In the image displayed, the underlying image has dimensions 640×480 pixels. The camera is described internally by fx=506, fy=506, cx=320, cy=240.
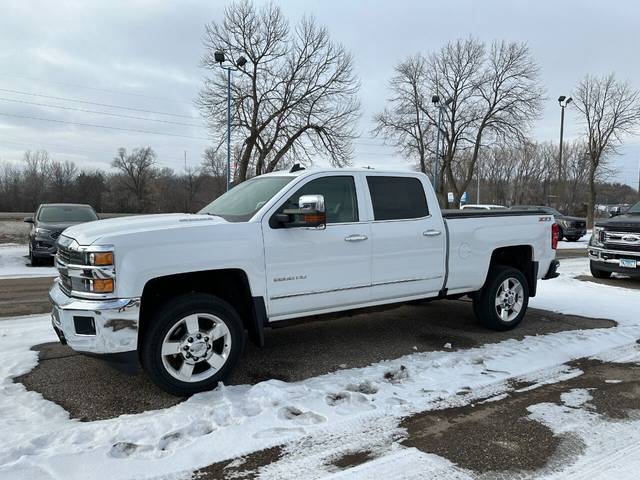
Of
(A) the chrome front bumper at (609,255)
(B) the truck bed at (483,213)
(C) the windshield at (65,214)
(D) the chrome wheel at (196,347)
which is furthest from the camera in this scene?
(C) the windshield at (65,214)

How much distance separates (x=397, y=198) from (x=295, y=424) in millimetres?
2714

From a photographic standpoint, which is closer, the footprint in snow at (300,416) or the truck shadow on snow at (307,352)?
the footprint in snow at (300,416)

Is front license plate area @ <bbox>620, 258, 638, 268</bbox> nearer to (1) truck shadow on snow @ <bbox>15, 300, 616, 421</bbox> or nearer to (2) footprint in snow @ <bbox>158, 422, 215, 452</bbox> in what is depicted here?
(1) truck shadow on snow @ <bbox>15, 300, 616, 421</bbox>

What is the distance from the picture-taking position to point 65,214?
14.2 metres

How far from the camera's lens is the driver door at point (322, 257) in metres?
4.49

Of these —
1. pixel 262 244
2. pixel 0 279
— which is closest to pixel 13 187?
pixel 0 279

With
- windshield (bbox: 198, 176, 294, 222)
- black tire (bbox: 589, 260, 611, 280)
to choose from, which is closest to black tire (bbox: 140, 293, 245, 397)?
windshield (bbox: 198, 176, 294, 222)

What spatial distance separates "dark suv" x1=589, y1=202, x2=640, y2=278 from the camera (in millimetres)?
10375

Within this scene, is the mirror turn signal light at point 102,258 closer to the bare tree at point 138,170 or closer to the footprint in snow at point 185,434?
the footprint in snow at point 185,434

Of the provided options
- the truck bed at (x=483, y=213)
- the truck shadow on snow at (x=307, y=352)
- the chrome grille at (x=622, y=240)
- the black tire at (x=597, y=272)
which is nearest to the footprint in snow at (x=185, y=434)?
the truck shadow on snow at (x=307, y=352)

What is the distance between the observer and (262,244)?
4.39 meters

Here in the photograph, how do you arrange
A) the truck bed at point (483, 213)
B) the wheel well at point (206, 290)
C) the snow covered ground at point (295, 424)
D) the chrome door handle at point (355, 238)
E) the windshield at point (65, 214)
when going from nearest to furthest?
the snow covered ground at point (295, 424) → the wheel well at point (206, 290) → the chrome door handle at point (355, 238) → the truck bed at point (483, 213) → the windshield at point (65, 214)

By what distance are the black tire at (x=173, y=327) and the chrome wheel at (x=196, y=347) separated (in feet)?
0.08

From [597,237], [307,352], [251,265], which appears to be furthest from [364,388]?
[597,237]
